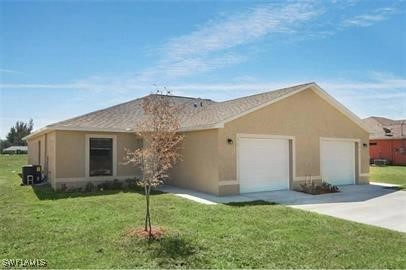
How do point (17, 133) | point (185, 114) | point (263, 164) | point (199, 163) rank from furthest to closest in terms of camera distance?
point (17, 133), point (185, 114), point (263, 164), point (199, 163)

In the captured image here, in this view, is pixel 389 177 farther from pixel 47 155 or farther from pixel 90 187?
pixel 47 155

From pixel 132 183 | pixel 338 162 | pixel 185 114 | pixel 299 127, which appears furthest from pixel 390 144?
pixel 132 183

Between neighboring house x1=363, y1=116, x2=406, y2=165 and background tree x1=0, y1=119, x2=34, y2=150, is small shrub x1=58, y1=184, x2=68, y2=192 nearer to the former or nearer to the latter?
neighboring house x1=363, y1=116, x2=406, y2=165

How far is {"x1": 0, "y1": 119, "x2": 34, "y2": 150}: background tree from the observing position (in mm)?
79250

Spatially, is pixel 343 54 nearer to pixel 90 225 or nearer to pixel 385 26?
pixel 385 26

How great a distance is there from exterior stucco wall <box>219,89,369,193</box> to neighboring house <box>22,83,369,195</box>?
0.13 ft

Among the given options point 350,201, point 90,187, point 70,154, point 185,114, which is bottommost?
point 350,201

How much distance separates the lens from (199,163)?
1441cm

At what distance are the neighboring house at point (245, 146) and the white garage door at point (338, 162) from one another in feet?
0.16

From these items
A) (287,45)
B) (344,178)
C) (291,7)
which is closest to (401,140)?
(344,178)

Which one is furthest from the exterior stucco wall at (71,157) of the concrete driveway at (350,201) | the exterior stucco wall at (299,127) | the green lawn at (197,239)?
the exterior stucco wall at (299,127)

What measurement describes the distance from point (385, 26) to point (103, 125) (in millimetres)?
12522

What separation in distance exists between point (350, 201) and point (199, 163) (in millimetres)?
5945

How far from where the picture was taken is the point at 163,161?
8.17 m
